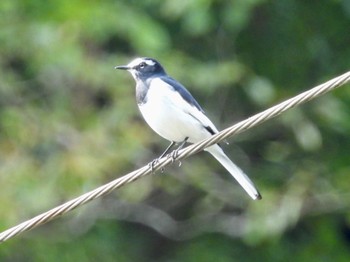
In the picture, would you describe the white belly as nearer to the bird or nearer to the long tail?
the bird

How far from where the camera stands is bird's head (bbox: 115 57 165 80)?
6.95 metres

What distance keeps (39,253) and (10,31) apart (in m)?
1.86

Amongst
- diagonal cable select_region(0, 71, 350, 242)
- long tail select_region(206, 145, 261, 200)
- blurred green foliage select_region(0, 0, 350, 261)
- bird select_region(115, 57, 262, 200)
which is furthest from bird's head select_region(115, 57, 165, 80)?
blurred green foliage select_region(0, 0, 350, 261)

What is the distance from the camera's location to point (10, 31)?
35.6ft

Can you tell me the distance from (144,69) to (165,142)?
357cm

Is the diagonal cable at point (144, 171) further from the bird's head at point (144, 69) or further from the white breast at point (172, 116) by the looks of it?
the bird's head at point (144, 69)

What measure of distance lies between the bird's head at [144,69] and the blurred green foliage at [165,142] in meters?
2.81

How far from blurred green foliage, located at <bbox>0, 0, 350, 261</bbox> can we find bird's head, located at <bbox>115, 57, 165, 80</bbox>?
2809mm

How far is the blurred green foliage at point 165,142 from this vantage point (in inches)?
407

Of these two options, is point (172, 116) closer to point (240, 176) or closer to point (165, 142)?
point (240, 176)

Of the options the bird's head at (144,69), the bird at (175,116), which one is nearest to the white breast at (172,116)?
the bird at (175,116)

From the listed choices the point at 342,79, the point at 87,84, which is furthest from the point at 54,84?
the point at 342,79

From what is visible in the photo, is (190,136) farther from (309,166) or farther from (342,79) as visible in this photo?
(309,166)

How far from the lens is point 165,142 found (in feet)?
34.7
